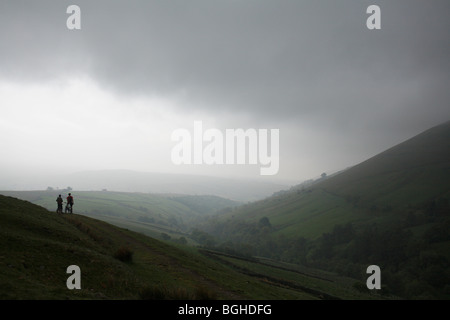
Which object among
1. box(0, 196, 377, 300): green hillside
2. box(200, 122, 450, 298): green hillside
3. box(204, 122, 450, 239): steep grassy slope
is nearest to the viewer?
box(0, 196, 377, 300): green hillside

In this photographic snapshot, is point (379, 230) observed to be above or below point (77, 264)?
below

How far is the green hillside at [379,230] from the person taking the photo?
3415 inches

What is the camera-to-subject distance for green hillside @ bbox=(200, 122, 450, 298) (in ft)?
285

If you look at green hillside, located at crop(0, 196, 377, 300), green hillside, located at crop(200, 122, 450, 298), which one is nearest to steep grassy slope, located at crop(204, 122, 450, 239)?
green hillside, located at crop(200, 122, 450, 298)

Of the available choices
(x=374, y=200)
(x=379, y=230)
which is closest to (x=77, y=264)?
(x=379, y=230)

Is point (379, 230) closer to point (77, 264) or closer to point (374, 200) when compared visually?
point (374, 200)

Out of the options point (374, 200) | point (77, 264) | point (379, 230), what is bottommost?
point (379, 230)

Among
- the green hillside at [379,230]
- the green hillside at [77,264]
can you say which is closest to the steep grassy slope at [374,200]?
the green hillside at [379,230]

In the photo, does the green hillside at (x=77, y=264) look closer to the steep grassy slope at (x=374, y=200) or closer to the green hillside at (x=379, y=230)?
the green hillside at (x=379, y=230)

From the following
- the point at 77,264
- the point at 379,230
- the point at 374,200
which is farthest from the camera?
the point at 374,200

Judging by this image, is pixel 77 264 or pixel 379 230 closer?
pixel 77 264

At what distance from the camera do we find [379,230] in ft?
397

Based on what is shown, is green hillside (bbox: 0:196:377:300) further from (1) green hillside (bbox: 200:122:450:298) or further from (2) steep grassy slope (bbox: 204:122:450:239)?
(2) steep grassy slope (bbox: 204:122:450:239)

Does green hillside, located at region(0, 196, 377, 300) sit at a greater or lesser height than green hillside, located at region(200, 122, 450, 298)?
greater
